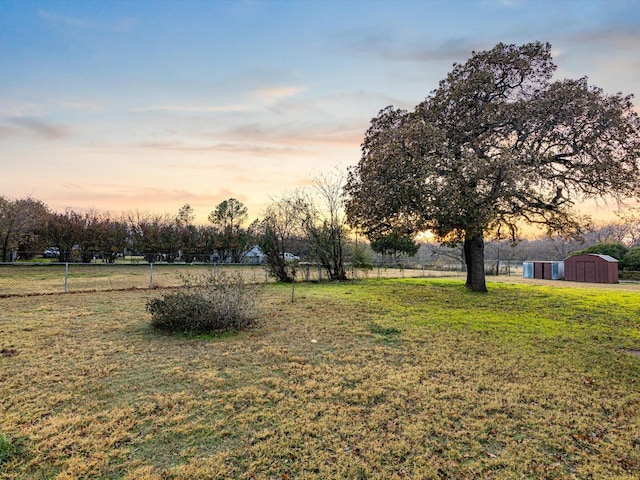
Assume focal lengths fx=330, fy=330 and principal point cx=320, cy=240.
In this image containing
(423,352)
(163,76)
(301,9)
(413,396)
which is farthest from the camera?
(163,76)

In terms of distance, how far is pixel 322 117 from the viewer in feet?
39.8

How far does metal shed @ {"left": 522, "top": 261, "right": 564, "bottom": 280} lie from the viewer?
981 inches

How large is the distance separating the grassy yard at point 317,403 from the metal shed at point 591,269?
20200 mm

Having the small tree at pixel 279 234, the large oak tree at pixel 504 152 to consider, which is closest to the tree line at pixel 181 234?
the small tree at pixel 279 234

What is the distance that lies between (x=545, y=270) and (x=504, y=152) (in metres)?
19.5

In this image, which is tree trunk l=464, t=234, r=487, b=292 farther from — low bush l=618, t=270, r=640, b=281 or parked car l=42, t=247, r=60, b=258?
parked car l=42, t=247, r=60, b=258

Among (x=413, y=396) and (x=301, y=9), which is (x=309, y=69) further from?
(x=413, y=396)

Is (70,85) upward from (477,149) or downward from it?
upward

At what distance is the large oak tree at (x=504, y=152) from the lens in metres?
10.6

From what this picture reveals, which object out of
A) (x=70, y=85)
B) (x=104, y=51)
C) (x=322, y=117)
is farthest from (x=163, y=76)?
(x=322, y=117)

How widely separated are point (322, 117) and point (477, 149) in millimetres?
5756

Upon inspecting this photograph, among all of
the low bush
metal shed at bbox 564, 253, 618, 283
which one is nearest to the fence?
metal shed at bbox 564, 253, 618, 283

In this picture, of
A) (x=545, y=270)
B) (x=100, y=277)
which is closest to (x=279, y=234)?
(x=100, y=277)

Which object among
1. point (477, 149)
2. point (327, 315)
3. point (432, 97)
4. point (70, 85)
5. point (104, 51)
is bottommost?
point (327, 315)
